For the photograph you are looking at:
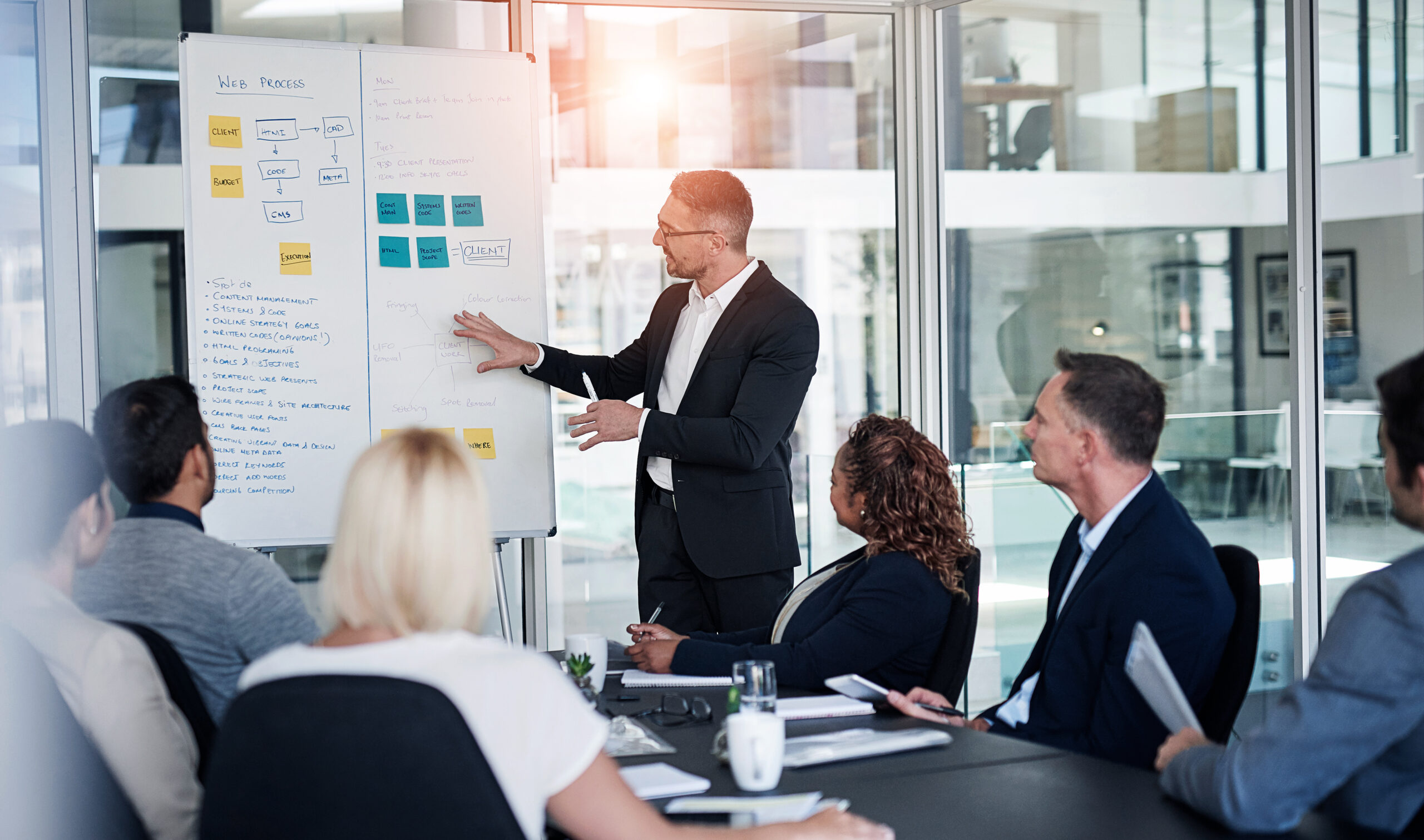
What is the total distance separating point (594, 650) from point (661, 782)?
0.55 meters

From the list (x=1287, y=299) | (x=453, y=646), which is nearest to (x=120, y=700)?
(x=453, y=646)

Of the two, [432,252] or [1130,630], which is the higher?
[432,252]

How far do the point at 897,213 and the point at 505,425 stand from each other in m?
1.76

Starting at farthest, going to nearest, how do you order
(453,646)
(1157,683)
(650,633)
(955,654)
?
(650,633), (955,654), (1157,683), (453,646)

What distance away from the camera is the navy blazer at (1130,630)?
195 cm

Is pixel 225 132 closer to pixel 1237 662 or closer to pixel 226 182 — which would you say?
pixel 226 182

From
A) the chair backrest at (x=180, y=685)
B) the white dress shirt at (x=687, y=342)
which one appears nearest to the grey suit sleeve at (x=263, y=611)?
the chair backrest at (x=180, y=685)

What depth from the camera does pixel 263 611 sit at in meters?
1.79

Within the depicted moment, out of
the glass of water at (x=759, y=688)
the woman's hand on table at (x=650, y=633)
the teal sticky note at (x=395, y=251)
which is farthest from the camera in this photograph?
the teal sticky note at (x=395, y=251)

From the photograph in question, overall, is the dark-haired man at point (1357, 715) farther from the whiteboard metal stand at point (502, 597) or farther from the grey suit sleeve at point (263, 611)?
the whiteboard metal stand at point (502, 597)

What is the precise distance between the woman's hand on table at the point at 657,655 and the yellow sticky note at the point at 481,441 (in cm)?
128

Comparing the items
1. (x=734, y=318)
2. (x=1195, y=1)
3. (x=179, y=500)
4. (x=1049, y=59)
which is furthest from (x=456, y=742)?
(x=1049, y=59)

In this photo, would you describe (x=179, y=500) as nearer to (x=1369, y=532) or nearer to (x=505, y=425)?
(x=505, y=425)

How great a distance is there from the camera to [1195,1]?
11.8 ft
